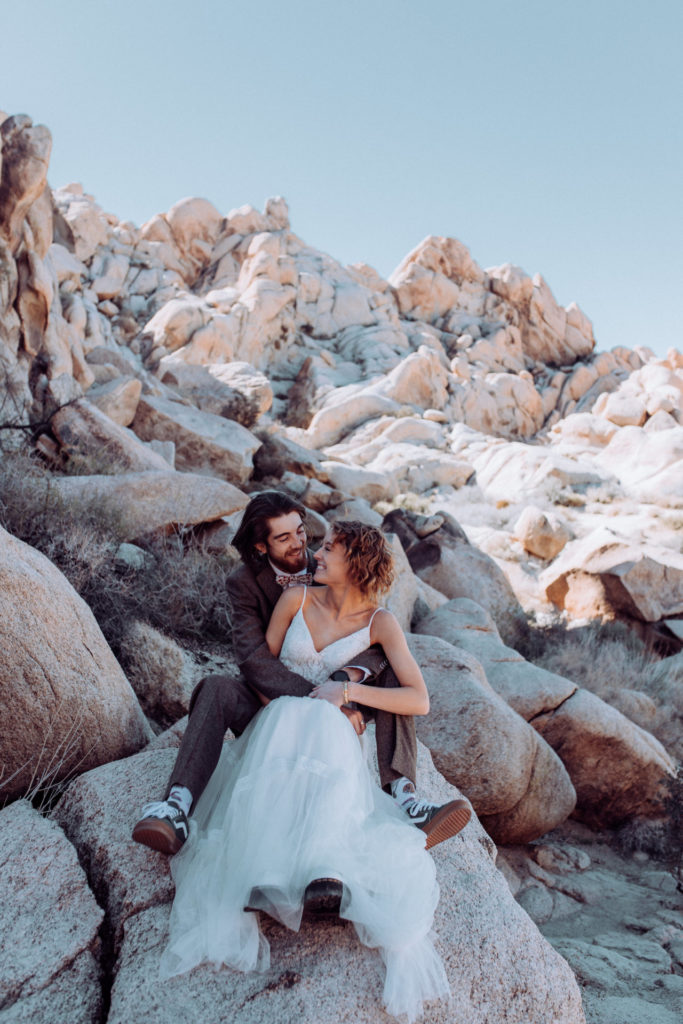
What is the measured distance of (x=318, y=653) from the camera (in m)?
3.56

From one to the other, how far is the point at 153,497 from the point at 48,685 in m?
3.86

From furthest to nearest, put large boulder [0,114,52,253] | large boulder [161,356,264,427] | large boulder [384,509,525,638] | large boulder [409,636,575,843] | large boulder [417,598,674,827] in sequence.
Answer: large boulder [161,356,264,427] → large boulder [384,509,525,638] → large boulder [0,114,52,253] → large boulder [417,598,674,827] → large boulder [409,636,575,843]

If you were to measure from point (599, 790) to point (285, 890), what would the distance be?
5.25 metres

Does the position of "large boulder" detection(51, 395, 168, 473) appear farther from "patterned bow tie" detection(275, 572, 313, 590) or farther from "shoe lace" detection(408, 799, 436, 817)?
"shoe lace" detection(408, 799, 436, 817)

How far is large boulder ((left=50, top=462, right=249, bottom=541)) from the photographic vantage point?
6.86m

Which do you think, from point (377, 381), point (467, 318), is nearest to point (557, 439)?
point (377, 381)

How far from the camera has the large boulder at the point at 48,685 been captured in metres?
3.47

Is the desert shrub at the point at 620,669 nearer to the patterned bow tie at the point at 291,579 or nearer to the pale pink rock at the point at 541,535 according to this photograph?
the pale pink rock at the point at 541,535

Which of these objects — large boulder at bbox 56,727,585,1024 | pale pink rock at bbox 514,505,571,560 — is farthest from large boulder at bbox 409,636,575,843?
pale pink rock at bbox 514,505,571,560

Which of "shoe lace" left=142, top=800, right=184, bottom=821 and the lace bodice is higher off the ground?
the lace bodice

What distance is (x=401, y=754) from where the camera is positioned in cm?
336

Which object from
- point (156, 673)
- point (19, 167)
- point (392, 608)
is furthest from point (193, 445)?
point (156, 673)

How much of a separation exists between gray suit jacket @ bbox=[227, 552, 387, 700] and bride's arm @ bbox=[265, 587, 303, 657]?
60 mm

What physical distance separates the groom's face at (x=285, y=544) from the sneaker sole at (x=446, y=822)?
66.1 inches
